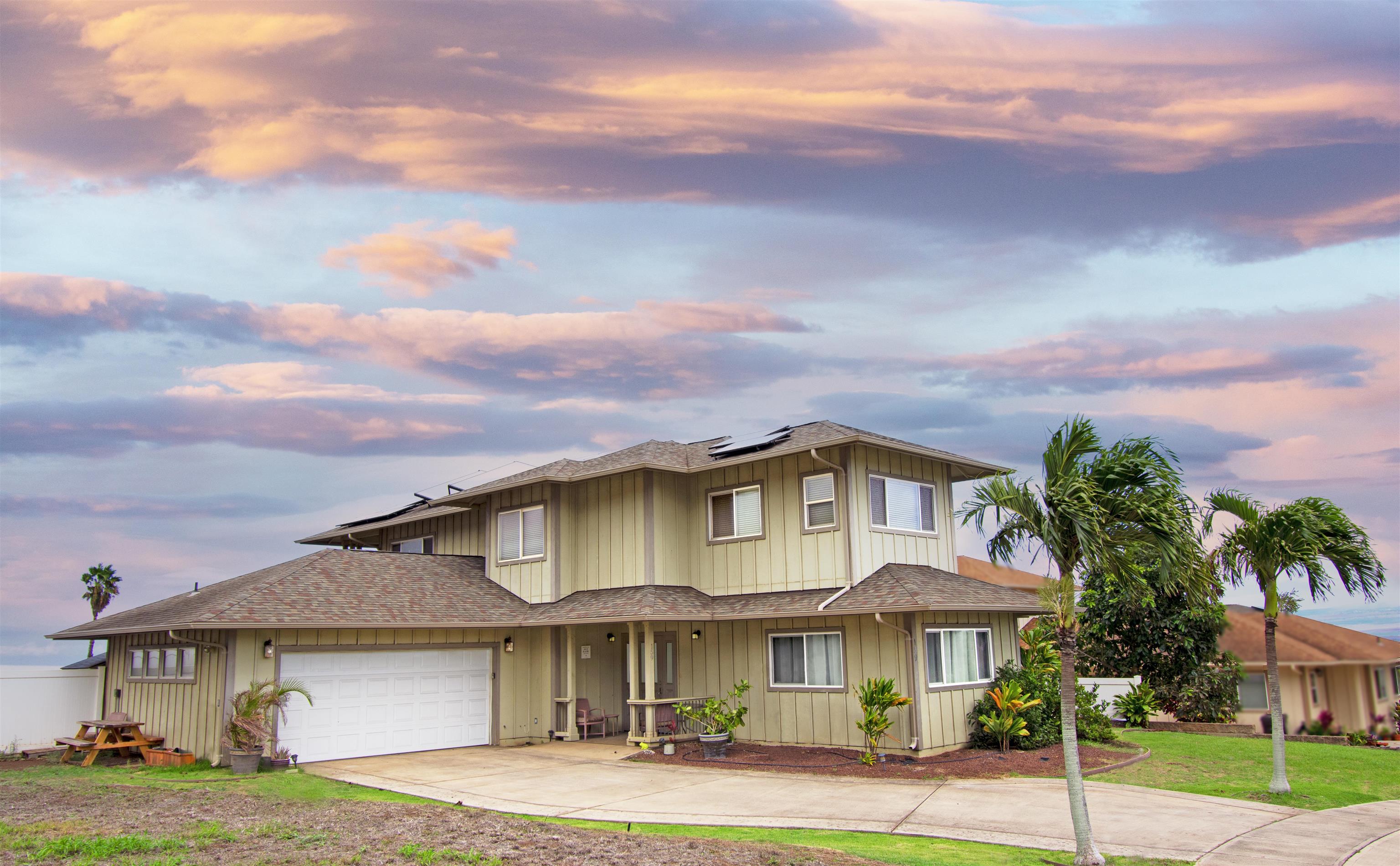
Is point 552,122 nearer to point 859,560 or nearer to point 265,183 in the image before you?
point 265,183

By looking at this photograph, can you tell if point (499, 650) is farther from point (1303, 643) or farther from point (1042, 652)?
point (1303, 643)

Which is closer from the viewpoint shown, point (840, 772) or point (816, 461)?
point (840, 772)

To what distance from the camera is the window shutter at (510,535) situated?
71.3 feet

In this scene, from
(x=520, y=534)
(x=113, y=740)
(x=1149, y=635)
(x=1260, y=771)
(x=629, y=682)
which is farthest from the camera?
(x=1149, y=635)

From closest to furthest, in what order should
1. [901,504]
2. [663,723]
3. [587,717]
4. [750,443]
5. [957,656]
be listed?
[957,656] → [663,723] → [901,504] → [750,443] → [587,717]

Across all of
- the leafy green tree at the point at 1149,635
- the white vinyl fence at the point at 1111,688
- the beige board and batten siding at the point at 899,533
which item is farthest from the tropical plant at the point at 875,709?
the leafy green tree at the point at 1149,635

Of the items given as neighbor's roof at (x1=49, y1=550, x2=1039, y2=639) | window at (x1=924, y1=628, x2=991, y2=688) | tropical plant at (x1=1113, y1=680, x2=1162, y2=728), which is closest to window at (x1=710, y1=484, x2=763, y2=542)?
neighbor's roof at (x1=49, y1=550, x2=1039, y2=639)

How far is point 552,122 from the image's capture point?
65.3 feet

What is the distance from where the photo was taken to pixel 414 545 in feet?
84.1

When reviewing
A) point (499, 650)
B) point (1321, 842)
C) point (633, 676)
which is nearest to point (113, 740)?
point (499, 650)

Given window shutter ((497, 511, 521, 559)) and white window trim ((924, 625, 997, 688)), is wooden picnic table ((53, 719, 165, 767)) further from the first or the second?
white window trim ((924, 625, 997, 688))

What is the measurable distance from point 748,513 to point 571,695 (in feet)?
18.0

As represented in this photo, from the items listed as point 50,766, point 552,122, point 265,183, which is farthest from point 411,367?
point 50,766

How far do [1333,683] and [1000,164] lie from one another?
17.6m
